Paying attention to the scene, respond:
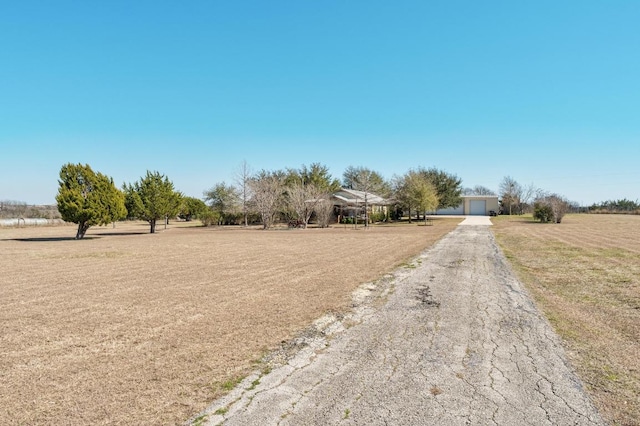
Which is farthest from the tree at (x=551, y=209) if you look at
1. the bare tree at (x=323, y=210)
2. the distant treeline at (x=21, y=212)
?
the distant treeline at (x=21, y=212)

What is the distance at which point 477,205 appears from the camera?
6812 cm

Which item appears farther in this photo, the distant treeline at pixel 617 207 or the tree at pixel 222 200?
the distant treeline at pixel 617 207

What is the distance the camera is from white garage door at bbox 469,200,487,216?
6769 cm

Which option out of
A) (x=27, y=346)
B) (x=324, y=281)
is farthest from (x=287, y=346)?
(x=324, y=281)

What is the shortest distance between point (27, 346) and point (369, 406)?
15.4ft

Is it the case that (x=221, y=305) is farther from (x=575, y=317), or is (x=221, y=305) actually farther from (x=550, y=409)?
(x=575, y=317)

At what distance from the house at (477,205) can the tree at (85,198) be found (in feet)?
177

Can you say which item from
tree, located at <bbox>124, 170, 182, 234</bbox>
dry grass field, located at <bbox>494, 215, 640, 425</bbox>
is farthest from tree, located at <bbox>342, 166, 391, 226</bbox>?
dry grass field, located at <bbox>494, 215, 640, 425</bbox>

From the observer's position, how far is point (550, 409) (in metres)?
3.38

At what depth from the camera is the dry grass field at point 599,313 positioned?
379 centimetres

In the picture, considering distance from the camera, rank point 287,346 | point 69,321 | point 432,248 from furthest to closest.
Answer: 1. point 432,248
2. point 69,321
3. point 287,346

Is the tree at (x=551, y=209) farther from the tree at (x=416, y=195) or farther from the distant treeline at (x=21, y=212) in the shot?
the distant treeline at (x=21, y=212)

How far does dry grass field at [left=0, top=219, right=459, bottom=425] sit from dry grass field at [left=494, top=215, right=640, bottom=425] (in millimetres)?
3654

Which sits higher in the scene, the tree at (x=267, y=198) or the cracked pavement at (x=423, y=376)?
the tree at (x=267, y=198)
